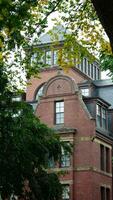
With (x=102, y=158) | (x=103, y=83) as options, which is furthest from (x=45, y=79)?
(x=102, y=158)

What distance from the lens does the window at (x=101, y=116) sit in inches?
1623

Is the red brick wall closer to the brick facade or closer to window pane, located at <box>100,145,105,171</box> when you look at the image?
the brick facade

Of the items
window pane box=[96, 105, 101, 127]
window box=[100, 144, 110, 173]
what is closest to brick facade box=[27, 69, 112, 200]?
window box=[100, 144, 110, 173]

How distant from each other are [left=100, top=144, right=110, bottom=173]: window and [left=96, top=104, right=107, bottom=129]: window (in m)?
2.12

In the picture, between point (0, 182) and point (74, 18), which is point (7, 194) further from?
point (74, 18)

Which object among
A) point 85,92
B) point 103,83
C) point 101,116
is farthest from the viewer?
point 103,83

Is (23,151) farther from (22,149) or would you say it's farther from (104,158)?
(104,158)

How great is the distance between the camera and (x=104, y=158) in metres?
40.3

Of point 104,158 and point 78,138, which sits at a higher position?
point 78,138

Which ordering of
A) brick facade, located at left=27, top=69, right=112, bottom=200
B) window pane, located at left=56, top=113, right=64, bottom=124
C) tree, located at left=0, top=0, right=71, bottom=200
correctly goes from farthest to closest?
window pane, located at left=56, top=113, right=64, bottom=124
brick facade, located at left=27, top=69, right=112, bottom=200
tree, located at left=0, top=0, right=71, bottom=200

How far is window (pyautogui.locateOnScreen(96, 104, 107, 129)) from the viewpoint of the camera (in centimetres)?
4122

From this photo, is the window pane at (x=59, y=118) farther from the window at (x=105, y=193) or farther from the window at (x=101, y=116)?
the window at (x=105, y=193)

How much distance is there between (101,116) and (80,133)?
12.3 ft

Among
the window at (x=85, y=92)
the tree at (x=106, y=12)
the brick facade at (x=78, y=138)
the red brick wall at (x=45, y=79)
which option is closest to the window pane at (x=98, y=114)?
the brick facade at (x=78, y=138)
